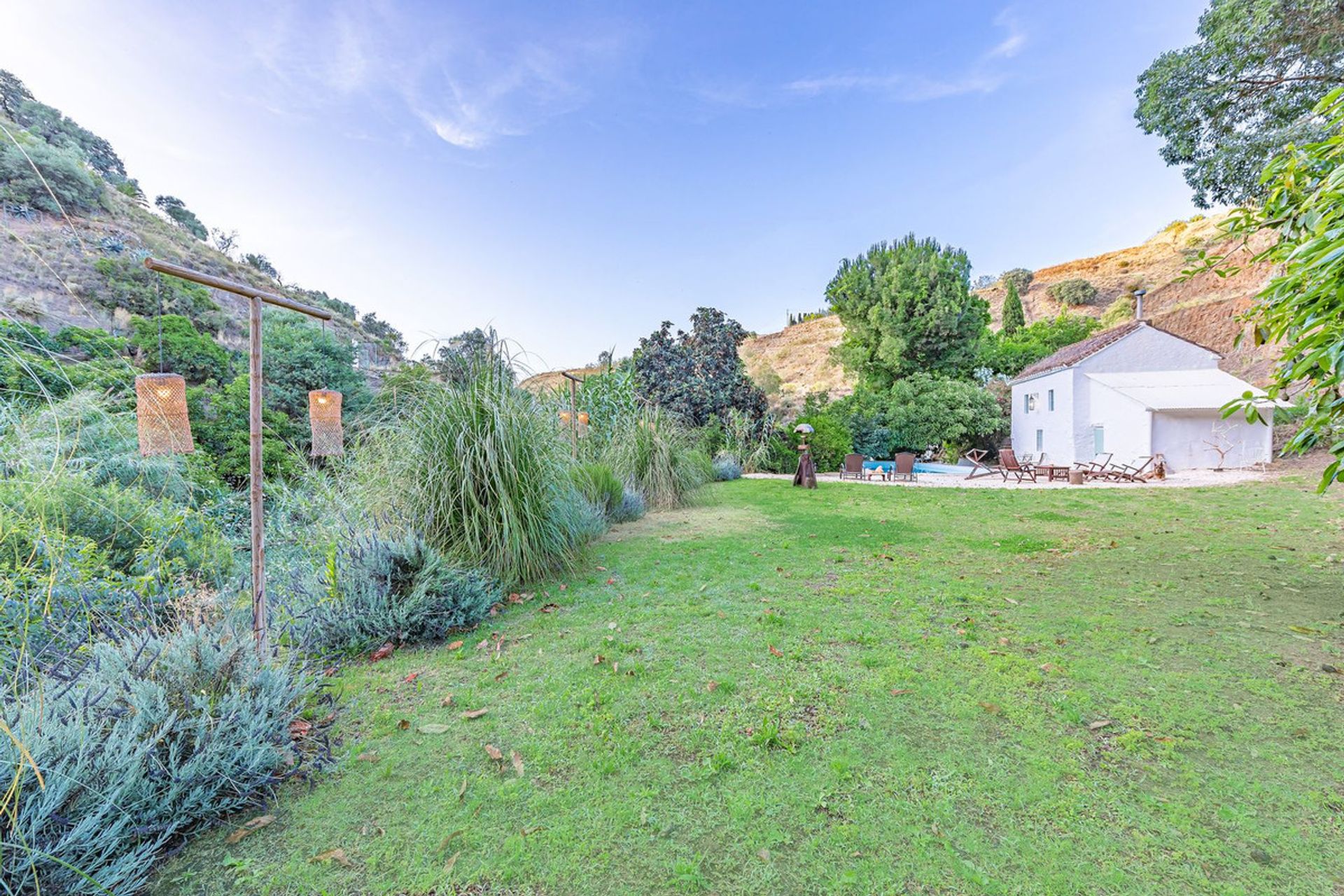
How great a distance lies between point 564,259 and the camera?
1173 centimetres

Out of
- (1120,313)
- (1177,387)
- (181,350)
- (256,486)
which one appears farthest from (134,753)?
(1120,313)

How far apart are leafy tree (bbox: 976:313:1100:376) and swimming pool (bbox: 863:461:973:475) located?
676cm

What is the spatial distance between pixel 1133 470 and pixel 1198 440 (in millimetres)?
2241

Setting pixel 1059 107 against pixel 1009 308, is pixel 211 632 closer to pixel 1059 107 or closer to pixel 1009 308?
pixel 1059 107

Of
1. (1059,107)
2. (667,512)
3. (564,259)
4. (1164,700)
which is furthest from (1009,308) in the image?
(1164,700)

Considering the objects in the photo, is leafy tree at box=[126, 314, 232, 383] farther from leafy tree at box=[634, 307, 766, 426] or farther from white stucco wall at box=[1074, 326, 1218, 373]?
white stucco wall at box=[1074, 326, 1218, 373]

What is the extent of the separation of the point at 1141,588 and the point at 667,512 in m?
5.34

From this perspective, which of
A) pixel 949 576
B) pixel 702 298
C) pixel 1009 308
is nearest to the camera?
pixel 949 576

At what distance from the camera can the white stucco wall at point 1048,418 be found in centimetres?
1559

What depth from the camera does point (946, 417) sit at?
18.4 metres

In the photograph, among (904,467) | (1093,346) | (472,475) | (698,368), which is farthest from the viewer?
(1093,346)

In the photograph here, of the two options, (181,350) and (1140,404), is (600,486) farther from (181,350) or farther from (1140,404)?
(1140,404)

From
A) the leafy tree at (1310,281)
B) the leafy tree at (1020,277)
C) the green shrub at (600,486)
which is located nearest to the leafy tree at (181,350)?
the green shrub at (600,486)

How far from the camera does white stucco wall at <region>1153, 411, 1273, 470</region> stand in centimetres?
1352
